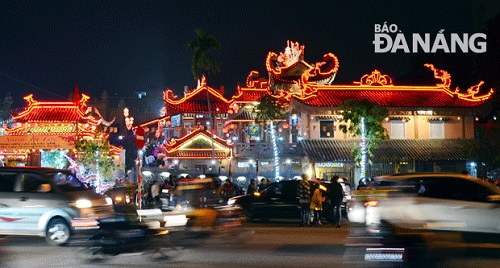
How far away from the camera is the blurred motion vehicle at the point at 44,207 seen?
15.1 m

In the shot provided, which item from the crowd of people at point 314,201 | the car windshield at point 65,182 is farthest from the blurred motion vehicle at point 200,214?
the crowd of people at point 314,201

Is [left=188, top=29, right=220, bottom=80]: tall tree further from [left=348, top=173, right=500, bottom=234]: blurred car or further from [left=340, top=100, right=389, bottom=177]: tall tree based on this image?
[left=348, top=173, right=500, bottom=234]: blurred car

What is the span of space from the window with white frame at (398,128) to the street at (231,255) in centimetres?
2882

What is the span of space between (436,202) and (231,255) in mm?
4462

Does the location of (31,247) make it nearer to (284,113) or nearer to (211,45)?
(284,113)

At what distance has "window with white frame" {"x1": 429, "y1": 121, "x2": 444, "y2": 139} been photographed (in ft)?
148

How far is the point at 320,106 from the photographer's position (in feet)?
142

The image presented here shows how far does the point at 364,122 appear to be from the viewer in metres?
40.6

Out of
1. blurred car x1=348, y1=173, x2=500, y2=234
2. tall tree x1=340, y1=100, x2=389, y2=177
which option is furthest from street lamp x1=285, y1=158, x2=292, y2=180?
blurred car x1=348, y1=173, x2=500, y2=234

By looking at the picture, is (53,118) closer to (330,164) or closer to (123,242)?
(330,164)

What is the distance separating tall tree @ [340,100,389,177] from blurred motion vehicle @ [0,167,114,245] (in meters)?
26.8

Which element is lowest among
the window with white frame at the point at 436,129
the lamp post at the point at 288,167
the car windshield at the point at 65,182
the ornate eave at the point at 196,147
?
the car windshield at the point at 65,182

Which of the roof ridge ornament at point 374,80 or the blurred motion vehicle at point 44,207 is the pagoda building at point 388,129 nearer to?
the roof ridge ornament at point 374,80

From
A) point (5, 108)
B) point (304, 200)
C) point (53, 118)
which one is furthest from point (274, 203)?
point (5, 108)
